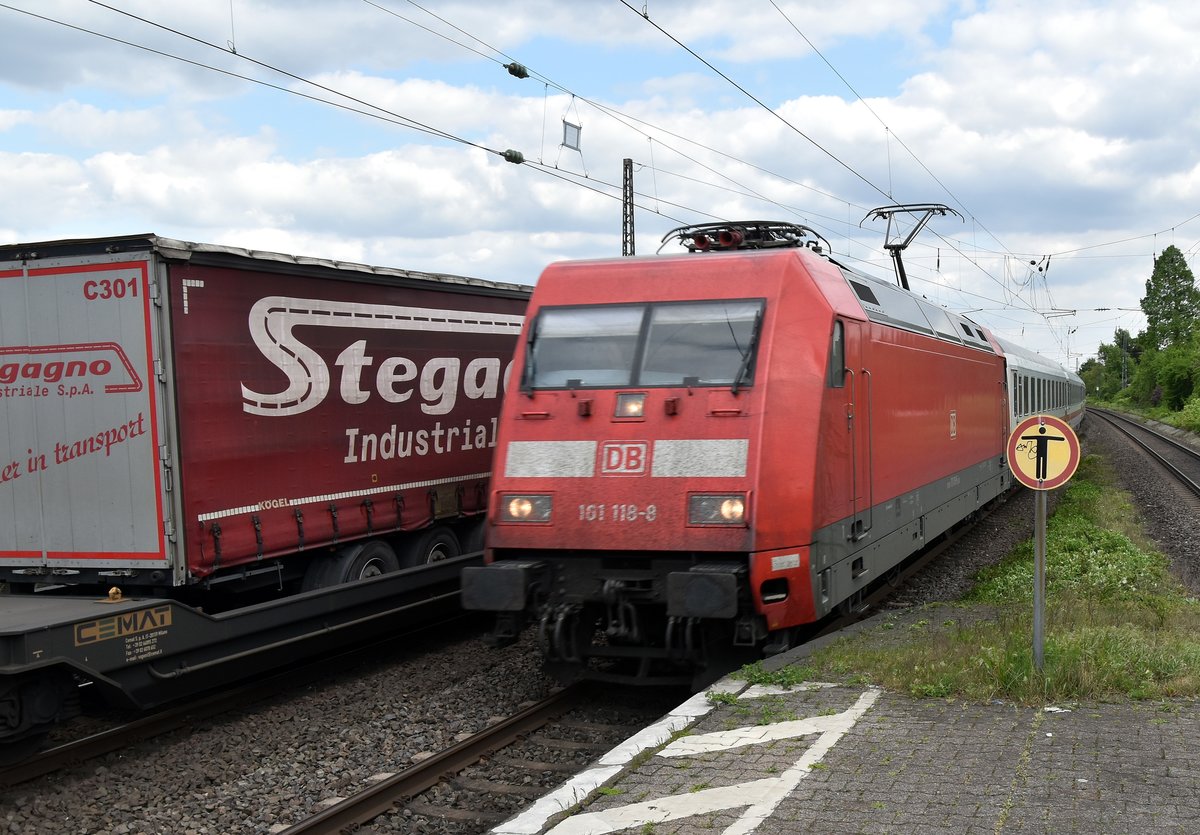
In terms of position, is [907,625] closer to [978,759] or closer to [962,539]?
[978,759]

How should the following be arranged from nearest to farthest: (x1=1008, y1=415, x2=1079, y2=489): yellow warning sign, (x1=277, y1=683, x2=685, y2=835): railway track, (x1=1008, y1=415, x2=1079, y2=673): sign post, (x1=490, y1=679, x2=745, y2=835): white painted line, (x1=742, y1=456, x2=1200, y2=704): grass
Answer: (x1=490, y1=679, x2=745, y2=835): white painted line < (x1=277, y1=683, x2=685, y2=835): railway track < (x1=742, y1=456, x2=1200, y2=704): grass < (x1=1008, y1=415, x2=1079, y2=673): sign post < (x1=1008, y1=415, x2=1079, y2=489): yellow warning sign

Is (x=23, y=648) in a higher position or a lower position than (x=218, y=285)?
lower

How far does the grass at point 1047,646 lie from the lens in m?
6.40

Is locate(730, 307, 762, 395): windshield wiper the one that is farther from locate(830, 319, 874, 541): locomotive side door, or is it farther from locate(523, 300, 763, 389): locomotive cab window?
locate(830, 319, 874, 541): locomotive side door

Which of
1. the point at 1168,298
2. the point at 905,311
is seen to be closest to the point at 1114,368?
the point at 1168,298

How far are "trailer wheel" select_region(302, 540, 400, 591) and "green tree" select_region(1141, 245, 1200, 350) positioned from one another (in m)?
85.4

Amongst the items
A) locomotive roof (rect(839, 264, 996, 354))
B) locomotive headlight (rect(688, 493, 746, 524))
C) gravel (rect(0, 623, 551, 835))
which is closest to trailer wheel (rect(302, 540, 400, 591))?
gravel (rect(0, 623, 551, 835))

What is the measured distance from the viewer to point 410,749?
6961mm

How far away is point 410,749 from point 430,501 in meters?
3.48

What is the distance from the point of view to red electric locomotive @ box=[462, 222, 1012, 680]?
7.02 metres

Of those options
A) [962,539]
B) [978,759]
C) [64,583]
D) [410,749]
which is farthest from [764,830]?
[962,539]

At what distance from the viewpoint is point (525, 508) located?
7.45 m

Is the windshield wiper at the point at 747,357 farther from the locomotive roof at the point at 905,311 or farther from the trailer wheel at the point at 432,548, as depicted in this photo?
the trailer wheel at the point at 432,548

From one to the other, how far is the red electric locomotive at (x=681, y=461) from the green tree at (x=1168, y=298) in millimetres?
84969
